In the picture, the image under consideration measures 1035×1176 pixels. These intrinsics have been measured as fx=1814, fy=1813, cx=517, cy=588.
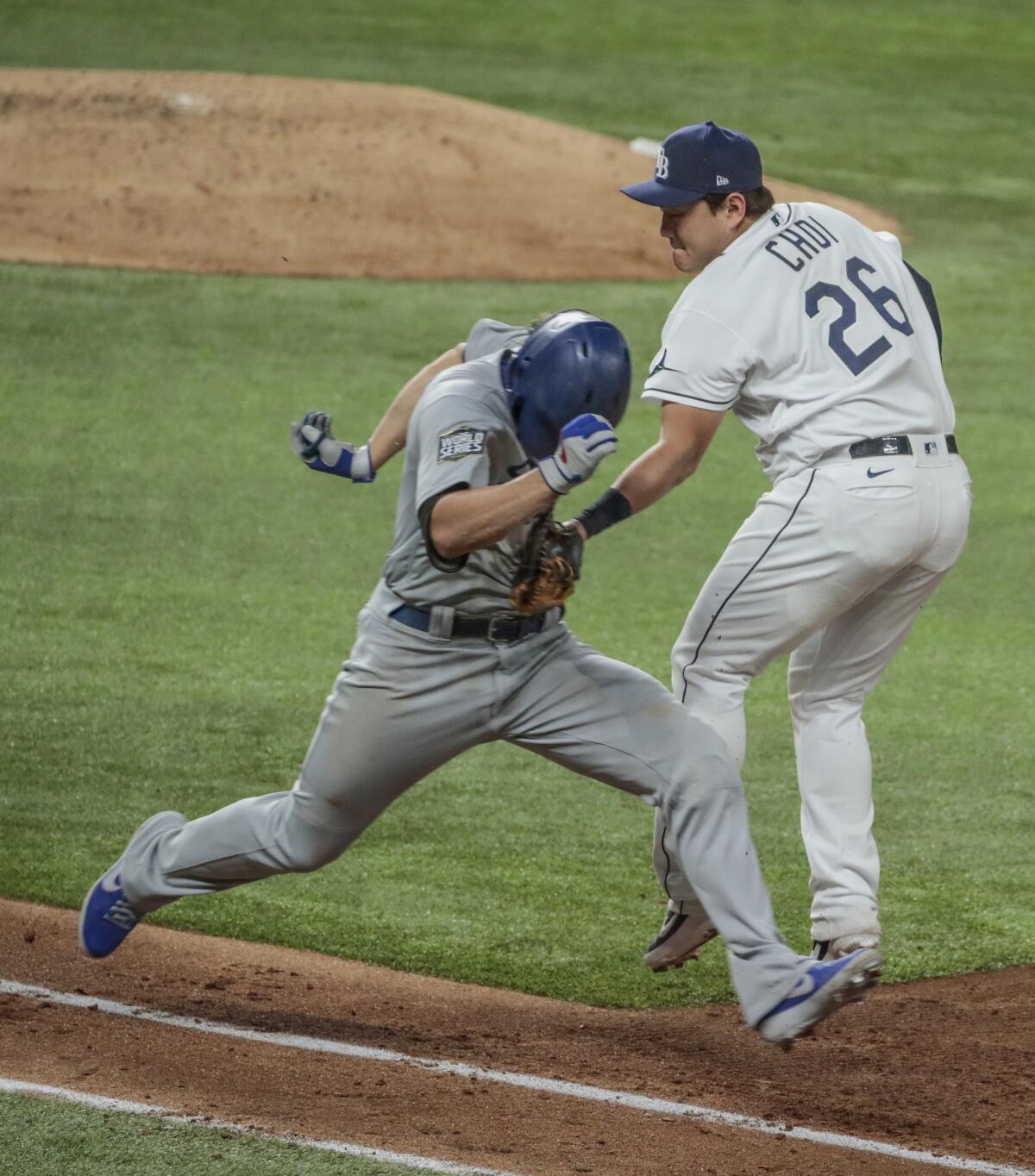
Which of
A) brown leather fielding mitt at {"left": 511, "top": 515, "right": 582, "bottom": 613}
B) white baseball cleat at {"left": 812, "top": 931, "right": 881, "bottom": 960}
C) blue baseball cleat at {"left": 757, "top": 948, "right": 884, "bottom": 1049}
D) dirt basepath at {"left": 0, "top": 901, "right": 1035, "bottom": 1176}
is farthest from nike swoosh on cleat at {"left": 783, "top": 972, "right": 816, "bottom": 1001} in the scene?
brown leather fielding mitt at {"left": 511, "top": 515, "right": 582, "bottom": 613}

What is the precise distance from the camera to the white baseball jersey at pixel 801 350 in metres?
4.59

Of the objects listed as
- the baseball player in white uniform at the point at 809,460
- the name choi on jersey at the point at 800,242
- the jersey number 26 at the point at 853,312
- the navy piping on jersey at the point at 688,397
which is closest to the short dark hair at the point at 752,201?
the baseball player in white uniform at the point at 809,460

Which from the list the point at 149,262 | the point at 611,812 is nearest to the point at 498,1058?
the point at 611,812

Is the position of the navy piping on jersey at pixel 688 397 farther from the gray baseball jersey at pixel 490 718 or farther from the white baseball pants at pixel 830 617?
the gray baseball jersey at pixel 490 718

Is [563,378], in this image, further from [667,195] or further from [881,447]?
[881,447]

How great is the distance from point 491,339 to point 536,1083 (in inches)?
74.8

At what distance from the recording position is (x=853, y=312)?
462 centimetres

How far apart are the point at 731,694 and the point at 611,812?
7.64 feet

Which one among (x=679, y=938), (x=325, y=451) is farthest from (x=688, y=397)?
(x=679, y=938)

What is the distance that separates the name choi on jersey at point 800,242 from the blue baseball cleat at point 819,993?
1748 mm

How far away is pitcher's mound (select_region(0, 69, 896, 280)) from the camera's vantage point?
53.5ft

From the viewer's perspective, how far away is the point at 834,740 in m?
4.89

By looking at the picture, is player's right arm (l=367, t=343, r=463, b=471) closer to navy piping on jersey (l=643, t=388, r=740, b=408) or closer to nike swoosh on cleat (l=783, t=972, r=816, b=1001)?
navy piping on jersey (l=643, t=388, r=740, b=408)

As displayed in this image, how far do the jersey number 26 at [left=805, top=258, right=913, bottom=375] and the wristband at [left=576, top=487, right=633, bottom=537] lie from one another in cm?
65
